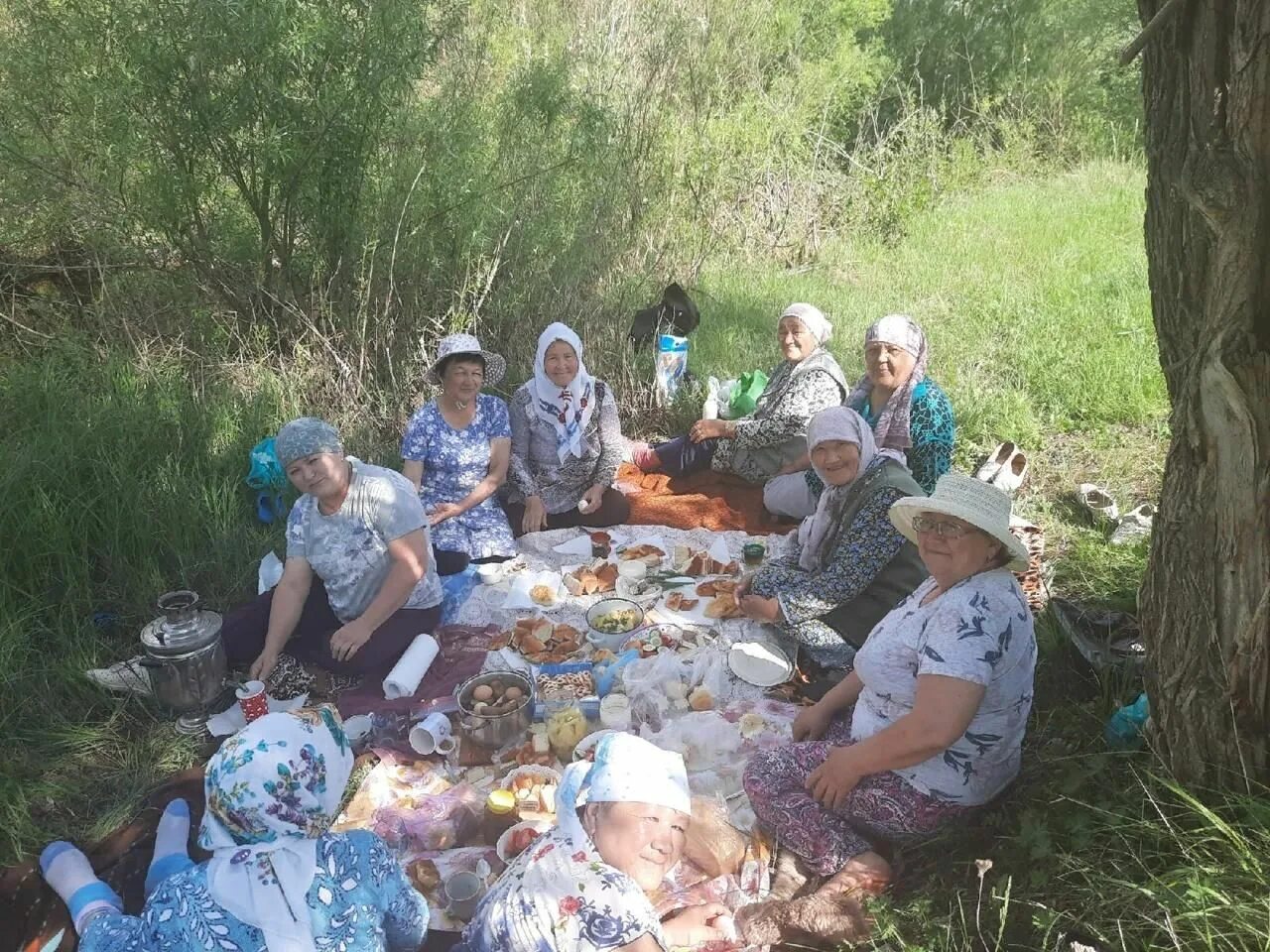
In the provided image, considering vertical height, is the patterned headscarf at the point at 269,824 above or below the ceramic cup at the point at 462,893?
above

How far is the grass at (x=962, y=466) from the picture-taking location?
7.23 ft

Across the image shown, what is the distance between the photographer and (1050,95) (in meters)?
12.9

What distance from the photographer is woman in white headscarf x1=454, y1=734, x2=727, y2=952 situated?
1937mm

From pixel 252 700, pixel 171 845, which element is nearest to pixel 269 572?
pixel 252 700

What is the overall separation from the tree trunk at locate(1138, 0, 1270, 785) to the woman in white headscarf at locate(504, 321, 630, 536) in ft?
9.99

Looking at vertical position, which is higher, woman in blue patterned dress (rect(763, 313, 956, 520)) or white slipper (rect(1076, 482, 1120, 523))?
woman in blue patterned dress (rect(763, 313, 956, 520))

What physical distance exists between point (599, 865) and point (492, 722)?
3.89 ft

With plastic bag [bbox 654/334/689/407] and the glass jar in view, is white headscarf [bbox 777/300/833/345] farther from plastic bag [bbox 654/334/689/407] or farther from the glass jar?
the glass jar

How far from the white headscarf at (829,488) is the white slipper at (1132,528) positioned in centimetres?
133

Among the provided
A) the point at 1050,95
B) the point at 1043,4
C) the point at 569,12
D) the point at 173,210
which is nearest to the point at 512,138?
the point at 173,210

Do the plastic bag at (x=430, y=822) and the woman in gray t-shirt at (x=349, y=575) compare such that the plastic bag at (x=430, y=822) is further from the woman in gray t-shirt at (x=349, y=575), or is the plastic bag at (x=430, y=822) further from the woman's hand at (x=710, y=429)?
the woman's hand at (x=710, y=429)

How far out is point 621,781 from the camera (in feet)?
6.60

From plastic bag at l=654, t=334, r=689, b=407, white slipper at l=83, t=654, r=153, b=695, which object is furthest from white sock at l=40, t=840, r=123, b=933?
plastic bag at l=654, t=334, r=689, b=407

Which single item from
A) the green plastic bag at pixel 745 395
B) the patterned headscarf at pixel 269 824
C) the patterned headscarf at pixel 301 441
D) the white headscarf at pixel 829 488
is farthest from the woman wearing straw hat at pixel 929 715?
the green plastic bag at pixel 745 395
